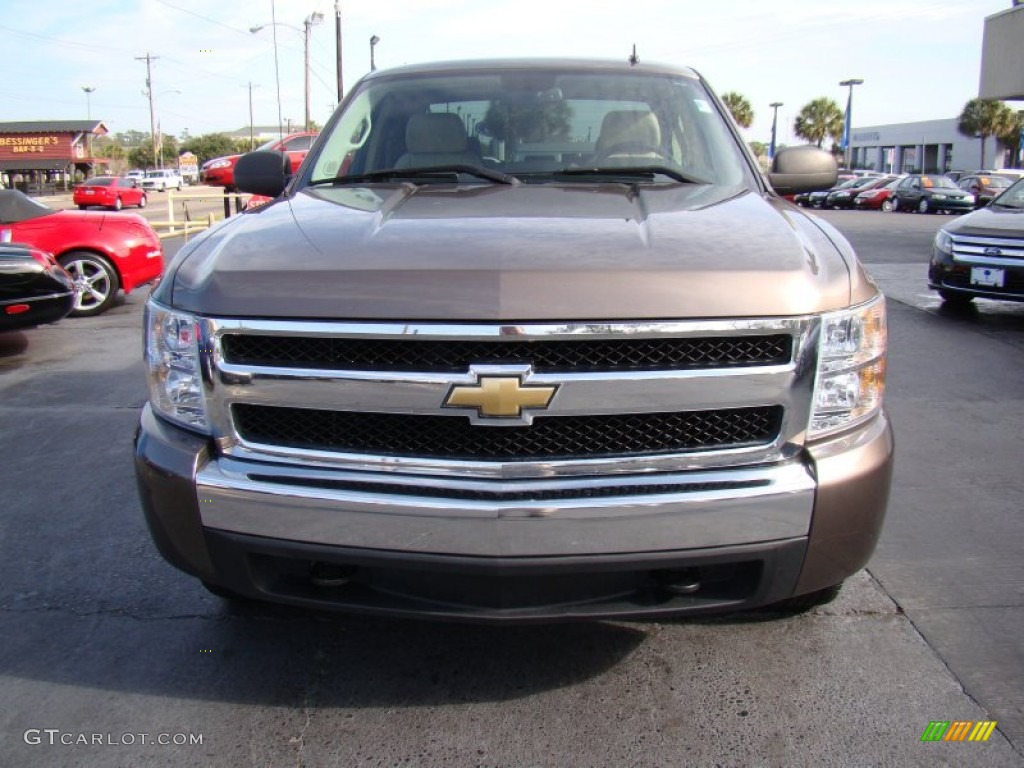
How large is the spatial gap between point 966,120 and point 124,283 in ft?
230

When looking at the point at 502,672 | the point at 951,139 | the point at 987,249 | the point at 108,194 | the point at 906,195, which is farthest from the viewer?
the point at 951,139

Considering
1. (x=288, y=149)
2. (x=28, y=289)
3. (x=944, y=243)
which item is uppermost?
(x=288, y=149)

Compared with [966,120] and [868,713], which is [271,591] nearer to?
[868,713]

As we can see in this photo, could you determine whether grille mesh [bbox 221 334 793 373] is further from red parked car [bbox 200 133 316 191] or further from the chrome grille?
red parked car [bbox 200 133 316 191]

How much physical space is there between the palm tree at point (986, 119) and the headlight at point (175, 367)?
71704mm

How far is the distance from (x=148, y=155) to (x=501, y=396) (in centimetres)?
11312

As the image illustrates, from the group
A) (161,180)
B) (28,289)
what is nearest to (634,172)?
(28,289)

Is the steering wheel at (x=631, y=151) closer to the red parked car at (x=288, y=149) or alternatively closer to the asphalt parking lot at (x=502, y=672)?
the asphalt parking lot at (x=502, y=672)

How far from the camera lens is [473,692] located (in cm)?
260

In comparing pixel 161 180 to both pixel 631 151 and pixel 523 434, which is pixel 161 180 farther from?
pixel 523 434

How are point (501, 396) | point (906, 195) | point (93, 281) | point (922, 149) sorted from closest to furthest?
1. point (501, 396)
2. point (93, 281)
3. point (906, 195)
4. point (922, 149)

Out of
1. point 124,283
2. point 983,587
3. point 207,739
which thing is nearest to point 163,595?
point 207,739

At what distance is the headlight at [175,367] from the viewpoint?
2256mm

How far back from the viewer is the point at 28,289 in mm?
7336
